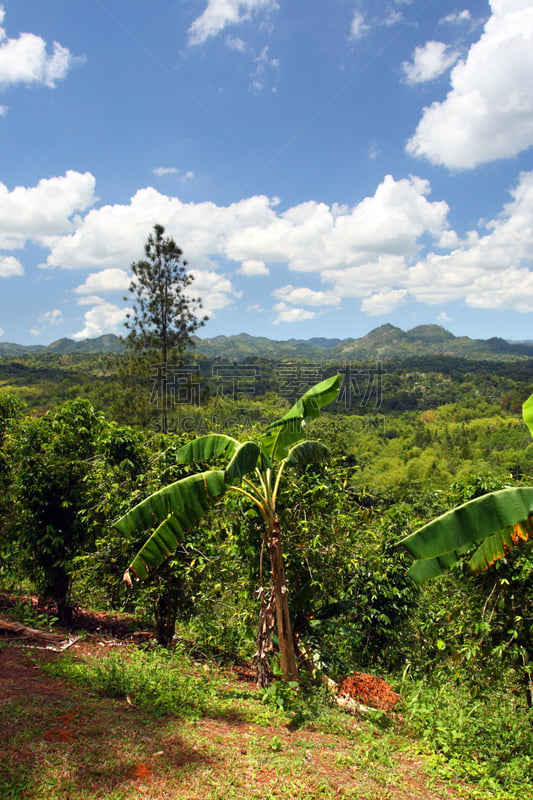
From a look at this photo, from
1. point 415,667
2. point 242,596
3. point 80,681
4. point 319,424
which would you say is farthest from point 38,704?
point 319,424

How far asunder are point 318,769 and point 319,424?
36.0 metres

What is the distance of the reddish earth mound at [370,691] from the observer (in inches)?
222

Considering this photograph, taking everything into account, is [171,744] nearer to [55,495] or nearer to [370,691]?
[370,691]

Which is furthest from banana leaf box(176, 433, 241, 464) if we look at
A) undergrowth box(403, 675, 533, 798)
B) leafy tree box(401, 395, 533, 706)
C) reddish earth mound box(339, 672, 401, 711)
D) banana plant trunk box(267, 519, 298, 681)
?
undergrowth box(403, 675, 533, 798)

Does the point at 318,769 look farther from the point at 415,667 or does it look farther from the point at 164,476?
the point at 415,667

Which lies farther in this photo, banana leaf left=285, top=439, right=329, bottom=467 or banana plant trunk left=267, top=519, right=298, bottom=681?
banana leaf left=285, top=439, right=329, bottom=467

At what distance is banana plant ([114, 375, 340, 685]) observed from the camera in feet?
16.0

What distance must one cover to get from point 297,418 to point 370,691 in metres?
3.76

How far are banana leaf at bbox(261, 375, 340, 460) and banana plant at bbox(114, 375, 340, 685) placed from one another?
16 millimetres

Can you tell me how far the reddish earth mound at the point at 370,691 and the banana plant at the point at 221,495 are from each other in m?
1.03

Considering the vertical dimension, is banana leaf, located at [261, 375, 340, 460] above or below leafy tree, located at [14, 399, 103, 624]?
above

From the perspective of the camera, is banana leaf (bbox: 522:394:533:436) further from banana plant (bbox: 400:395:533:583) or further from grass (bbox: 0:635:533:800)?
grass (bbox: 0:635:533:800)

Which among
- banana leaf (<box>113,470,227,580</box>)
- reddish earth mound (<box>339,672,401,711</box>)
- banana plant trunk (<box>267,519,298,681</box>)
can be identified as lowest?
reddish earth mound (<box>339,672,401,711</box>)

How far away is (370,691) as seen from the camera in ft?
19.1
